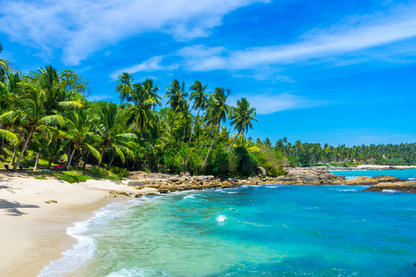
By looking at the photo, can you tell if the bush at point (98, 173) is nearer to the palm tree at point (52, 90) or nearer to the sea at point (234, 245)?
the palm tree at point (52, 90)

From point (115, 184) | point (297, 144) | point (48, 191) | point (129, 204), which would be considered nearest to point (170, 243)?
point (129, 204)

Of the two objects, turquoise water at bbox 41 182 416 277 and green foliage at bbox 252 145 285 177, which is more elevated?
green foliage at bbox 252 145 285 177

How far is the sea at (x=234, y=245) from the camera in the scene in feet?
22.8

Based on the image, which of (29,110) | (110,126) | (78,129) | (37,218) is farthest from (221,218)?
(110,126)

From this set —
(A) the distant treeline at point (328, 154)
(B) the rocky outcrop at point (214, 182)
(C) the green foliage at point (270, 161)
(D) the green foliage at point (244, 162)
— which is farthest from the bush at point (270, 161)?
(A) the distant treeline at point (328, 154)

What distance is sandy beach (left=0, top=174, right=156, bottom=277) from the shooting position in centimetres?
607

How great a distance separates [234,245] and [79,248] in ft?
18.1

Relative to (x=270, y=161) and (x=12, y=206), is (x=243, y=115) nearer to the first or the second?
(x=270, y=161)

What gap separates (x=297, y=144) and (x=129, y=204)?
127938mm

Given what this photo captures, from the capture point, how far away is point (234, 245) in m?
9.30

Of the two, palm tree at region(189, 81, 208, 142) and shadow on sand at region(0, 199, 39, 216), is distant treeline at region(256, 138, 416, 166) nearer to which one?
palm tree at region(189, 81, 208, 142)

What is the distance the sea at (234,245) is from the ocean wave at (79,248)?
2 cm

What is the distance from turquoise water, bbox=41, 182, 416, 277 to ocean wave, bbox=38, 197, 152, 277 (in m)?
0.02

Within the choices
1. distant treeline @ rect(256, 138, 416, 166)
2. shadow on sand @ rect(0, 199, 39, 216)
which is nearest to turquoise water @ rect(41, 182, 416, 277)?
shadow on sand @ rect(0, 199, 39, 216)
